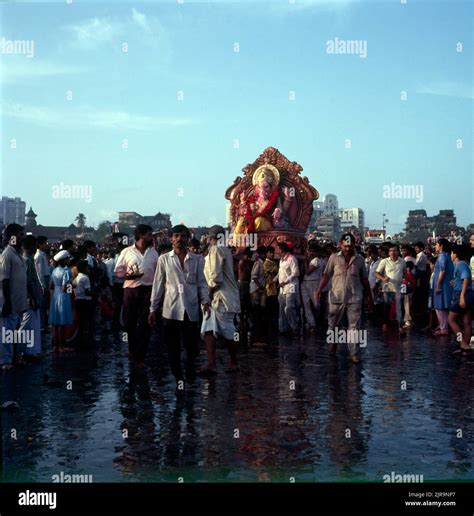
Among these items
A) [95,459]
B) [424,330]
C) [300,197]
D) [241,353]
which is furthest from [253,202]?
[95,459]

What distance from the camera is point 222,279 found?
36.7 ft

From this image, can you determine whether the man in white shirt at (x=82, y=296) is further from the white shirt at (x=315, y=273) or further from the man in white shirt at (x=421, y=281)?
the man in white shirt at (x=421, y=281)

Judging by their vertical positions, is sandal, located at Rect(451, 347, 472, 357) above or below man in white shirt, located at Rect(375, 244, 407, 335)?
below

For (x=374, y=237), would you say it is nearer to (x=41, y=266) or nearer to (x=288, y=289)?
(x=288, y=289)

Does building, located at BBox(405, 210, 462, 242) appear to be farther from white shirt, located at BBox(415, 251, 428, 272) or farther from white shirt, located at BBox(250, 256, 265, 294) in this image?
white shirt, located at BBox(250, 256, 265, 294)

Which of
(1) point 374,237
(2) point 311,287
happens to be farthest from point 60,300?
(1) point 374,237

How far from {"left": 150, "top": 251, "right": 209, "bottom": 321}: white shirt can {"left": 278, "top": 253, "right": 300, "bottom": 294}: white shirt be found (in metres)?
6.25

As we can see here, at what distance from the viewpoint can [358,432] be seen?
734 centimetres

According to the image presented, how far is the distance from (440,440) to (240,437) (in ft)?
5.77

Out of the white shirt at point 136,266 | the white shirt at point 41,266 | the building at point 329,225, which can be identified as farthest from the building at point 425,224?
the white shirt at point 136,266

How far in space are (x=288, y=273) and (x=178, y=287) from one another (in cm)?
664

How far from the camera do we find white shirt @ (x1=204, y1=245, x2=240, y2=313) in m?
11.1

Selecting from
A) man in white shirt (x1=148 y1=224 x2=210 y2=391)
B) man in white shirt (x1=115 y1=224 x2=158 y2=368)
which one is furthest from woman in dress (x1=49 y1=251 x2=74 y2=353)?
man in white shirt (x1=148 y1=224 x2=210 y2=391)

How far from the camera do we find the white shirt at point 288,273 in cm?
1594
